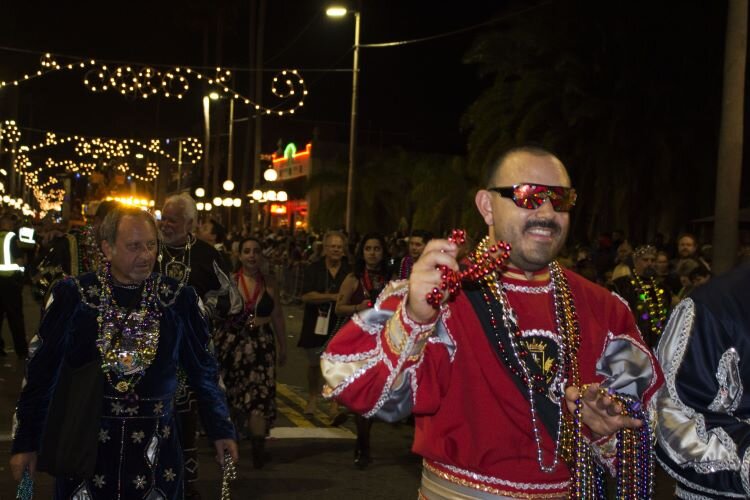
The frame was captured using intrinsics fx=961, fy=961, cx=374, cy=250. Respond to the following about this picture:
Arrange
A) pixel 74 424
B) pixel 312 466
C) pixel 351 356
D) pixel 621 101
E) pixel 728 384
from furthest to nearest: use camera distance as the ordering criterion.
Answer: pixel 621 101 → pixel 312 466 → pixel 74 424 → pixel 728 384 → pixel 351 356

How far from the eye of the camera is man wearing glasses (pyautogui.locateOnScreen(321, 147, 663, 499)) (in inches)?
121

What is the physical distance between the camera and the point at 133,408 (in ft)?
14.5

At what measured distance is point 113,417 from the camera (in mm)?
4379

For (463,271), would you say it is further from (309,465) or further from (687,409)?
(309,465)

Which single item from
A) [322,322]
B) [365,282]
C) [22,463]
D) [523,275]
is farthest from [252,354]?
[523,275]

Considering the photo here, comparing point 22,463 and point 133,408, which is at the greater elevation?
point 133,408

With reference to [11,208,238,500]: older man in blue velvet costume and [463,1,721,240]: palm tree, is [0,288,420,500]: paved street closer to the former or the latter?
[11,208,238,500]: older man in blue velvet costume

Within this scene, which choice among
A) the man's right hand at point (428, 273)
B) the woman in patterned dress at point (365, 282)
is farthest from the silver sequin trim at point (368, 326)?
the woman in patterned dress at point (365, 282)

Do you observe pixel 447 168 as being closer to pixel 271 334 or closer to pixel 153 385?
pixel 271 334

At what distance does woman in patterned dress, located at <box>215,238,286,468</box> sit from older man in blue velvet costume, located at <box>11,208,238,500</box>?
3.63m

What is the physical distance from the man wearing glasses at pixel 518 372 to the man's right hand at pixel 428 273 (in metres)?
0.25

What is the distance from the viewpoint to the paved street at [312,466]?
7426mm

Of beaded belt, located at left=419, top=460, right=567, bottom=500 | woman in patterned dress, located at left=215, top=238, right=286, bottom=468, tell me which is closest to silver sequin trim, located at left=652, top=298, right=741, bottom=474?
beaded belt, located at left=419, top=460, right=567, bottom=500

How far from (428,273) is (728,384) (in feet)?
4.23
